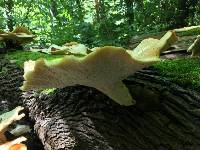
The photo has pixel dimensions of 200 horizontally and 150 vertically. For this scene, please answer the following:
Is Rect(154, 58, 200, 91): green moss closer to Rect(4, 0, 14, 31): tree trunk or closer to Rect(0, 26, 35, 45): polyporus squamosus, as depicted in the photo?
Rect(0, 26, 35, 45): polyporus squamosus

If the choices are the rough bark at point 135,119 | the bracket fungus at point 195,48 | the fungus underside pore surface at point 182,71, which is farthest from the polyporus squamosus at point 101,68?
the bracket fungus at point 195,48

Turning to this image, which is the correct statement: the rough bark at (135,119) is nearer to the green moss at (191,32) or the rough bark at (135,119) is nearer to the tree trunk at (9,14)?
the green moss at (191,32)

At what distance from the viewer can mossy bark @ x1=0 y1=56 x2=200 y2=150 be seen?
162 cm

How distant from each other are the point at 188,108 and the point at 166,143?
8.4 inches

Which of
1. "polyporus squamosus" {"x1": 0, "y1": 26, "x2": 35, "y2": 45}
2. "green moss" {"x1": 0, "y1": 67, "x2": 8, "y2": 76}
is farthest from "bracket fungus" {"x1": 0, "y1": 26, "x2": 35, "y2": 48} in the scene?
"green moss" {"x1": 0, "y1": 67, "x2": 8, "y2": 76}

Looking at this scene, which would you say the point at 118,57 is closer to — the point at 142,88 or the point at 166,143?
the point at 142,88

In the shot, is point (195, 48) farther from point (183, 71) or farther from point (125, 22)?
point (125, 22)

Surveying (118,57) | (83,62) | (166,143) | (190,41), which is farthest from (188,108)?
(190,41)

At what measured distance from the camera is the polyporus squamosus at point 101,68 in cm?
134

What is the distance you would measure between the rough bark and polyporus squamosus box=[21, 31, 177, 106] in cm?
10

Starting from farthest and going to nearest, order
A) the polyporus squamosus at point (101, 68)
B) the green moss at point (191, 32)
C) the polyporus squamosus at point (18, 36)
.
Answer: the polyporus squamosus at point (18, 36), the green moss at point (191, 32), the polyporus squamosus at point (101, 68)

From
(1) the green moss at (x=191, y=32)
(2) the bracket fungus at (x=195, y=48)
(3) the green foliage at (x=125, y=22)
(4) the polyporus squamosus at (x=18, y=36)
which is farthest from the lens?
(3) the green foliage at (x=125, y=22)

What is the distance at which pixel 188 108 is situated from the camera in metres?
1.63

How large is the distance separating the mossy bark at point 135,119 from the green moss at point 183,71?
0.05 meters
